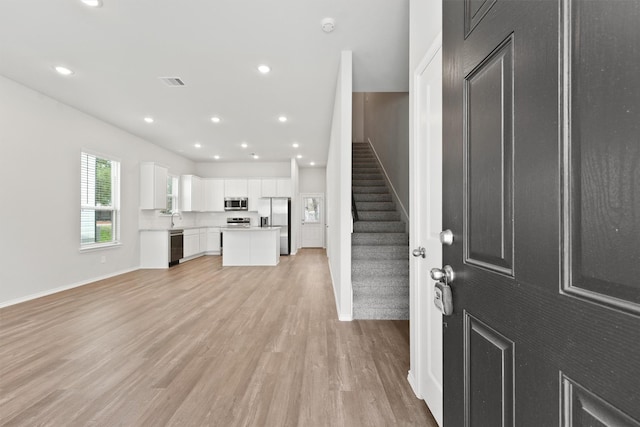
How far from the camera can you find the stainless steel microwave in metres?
9.08

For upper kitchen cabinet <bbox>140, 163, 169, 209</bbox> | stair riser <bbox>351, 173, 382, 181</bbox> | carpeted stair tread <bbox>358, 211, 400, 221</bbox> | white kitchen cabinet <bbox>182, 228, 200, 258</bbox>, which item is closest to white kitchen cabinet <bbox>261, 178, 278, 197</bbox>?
white kitchen cabinet <bbox>182, 228, 200, 258</bbox>

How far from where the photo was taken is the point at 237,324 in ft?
10.1

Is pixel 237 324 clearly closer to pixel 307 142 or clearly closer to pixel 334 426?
pixel 334 426

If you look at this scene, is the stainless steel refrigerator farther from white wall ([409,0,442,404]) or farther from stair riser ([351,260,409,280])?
white wall ([409,0,442,404])

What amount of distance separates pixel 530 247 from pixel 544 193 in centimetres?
11

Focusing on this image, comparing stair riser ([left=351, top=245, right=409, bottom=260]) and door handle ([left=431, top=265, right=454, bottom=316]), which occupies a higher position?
door handle ([left=431, top=265, right=454, bottom=316])

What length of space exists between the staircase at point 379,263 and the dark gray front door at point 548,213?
237 centimetres

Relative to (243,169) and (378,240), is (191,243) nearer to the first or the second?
(243,169)

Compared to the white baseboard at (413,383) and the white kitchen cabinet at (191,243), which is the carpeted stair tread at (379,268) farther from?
the white kitchen cabinet at (191,243)

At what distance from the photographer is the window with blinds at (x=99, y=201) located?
5.02m

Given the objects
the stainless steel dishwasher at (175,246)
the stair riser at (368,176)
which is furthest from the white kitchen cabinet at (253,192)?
the stair riser at (368,176)

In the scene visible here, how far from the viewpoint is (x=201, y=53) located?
10.8ft

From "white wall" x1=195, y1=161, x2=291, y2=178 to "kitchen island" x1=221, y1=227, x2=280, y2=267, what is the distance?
130 inches

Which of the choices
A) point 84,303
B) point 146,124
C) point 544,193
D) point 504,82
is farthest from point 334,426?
Result: point 146,124
